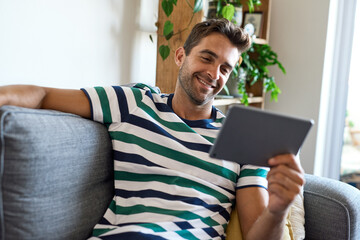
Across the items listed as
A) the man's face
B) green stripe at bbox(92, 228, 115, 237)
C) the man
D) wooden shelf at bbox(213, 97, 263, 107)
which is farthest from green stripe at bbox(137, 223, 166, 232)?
wooden shelf at bbox(213, 97, 263, 107)

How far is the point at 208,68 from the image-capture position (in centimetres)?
141

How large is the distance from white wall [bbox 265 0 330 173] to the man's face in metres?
1.40

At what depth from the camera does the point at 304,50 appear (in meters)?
2.69

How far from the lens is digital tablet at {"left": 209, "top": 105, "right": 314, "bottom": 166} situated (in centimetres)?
90

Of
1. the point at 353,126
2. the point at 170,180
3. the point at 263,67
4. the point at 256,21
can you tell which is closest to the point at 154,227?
the point at 170,180

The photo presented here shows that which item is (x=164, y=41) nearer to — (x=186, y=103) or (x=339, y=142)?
(x=186, y=103)

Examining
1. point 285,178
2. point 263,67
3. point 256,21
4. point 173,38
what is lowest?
point 285,178

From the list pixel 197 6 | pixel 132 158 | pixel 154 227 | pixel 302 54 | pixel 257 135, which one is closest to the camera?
pixel 257 135

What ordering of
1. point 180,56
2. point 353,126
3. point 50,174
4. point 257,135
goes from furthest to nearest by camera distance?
point 353,126
point 180,56
point 50,174
point 257,135

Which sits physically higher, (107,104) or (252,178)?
(107,104)

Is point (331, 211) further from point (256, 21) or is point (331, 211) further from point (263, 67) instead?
point (256, 21)

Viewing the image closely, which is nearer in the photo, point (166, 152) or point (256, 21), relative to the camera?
point (166, 152)

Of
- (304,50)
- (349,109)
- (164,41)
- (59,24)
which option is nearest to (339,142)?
(349,109)

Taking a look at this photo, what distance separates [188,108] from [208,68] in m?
0.16
